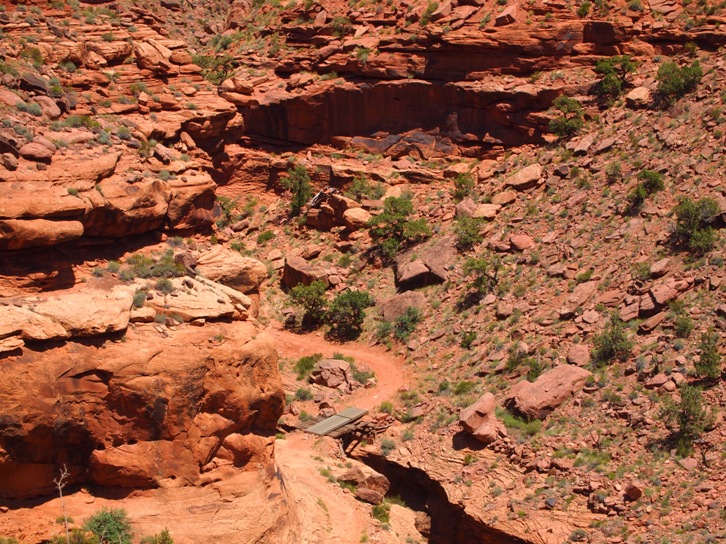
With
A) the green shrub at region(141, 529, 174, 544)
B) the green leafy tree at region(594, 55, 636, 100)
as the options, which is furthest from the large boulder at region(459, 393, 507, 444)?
the green leafy tree at region(594, 55, 636, 100)

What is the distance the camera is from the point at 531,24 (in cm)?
5228

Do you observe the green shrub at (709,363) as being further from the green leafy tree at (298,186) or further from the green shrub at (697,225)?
the green leafy tree at (298,186)

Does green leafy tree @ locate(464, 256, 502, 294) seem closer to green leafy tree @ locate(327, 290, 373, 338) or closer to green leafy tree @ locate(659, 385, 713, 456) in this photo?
green leafy tree @ locate(327, 290, 373, 338)

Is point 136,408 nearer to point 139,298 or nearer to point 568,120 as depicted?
point 139,298

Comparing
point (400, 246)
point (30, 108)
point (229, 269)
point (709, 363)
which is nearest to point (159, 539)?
point (229, 269)

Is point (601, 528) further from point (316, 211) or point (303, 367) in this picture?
point (316, 211)

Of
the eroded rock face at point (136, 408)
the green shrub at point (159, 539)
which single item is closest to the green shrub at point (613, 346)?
the eroded rock face at point (136, 408)

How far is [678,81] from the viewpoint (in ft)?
148

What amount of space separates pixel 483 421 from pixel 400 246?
1530 centimetres

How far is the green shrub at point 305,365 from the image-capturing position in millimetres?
43562

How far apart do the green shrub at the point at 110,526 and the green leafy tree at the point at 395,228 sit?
1109 inches

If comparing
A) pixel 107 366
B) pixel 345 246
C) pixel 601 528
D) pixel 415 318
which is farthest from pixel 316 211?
pixel 107 366

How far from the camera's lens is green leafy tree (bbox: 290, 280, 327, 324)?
4725 cm

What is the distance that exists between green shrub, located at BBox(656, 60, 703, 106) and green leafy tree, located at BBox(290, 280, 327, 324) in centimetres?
1933
